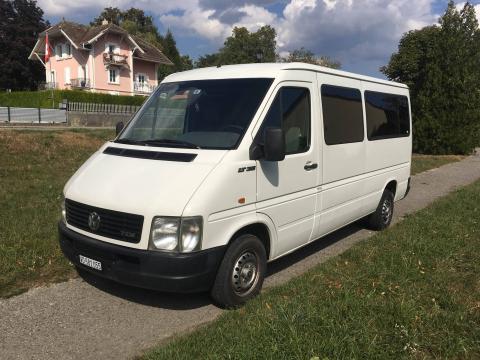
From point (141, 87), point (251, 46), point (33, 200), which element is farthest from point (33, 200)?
point (251, 46)

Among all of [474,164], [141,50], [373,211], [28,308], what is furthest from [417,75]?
[141,50]

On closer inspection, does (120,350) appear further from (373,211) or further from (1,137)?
(1,137)

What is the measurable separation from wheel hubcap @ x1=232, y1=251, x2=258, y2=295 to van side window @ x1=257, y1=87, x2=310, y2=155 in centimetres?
113

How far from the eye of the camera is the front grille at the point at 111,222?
3.98 meters

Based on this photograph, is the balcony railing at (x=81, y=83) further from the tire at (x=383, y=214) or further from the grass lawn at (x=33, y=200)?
the tire at (x=383, y=214)

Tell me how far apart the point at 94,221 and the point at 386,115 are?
194 inches

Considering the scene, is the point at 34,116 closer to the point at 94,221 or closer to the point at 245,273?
the point at 94,221

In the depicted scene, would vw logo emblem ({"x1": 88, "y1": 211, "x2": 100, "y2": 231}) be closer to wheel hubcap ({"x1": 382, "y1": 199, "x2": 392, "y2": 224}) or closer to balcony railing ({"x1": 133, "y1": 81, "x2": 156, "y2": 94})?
wheel hubcap ({"x1": 382, "y1": 199, "x2": 392, "y2": 224})

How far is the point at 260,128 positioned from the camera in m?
4.55

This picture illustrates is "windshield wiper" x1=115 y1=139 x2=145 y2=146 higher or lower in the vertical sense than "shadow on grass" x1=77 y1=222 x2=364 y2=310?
higher

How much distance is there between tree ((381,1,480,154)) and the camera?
20688mm

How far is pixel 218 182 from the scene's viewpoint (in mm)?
4086

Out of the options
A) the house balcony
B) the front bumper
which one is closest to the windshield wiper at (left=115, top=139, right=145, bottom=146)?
the front bumper

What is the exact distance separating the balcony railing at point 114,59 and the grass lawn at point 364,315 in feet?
145
